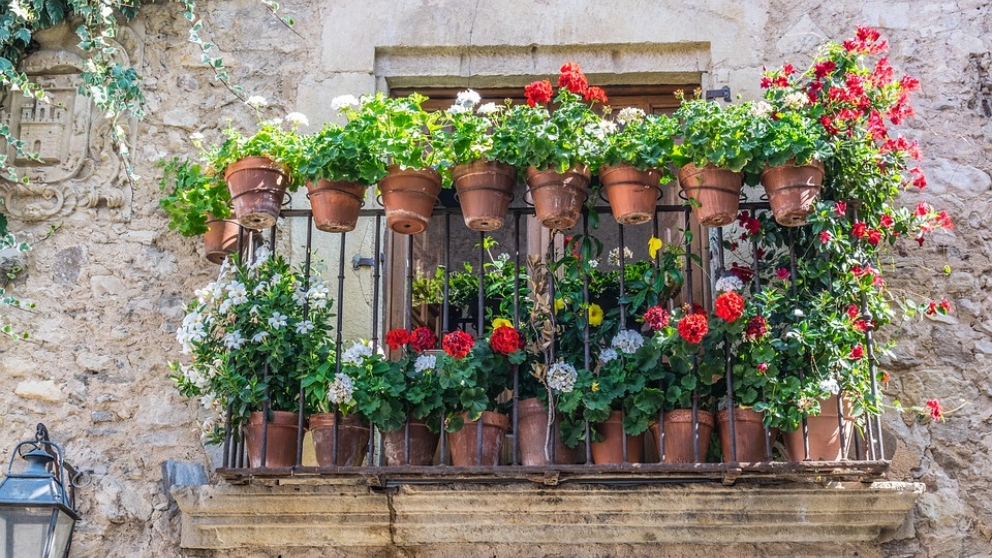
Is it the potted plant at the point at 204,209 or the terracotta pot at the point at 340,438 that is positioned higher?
the potted plant at the point at 204,209

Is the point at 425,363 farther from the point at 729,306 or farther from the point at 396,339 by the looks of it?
the point at 729,306

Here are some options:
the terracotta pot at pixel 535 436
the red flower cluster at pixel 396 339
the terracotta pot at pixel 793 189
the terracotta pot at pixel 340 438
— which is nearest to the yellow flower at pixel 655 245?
the terracotta pot at pixel 793 189

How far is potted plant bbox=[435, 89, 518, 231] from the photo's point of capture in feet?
15.0

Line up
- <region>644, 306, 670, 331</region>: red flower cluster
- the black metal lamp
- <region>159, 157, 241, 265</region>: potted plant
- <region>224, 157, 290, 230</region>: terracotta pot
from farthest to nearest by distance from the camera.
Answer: <region>159, 157, 241, 265</region>: potted plant
<region>224, 157, 290, 230</region>: terracotta pot
<region>644, 306, 670, 331</region>: red flower cluster
the black metal lamp

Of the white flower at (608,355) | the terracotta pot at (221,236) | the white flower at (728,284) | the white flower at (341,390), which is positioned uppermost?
the terracotta pot at (221,236)

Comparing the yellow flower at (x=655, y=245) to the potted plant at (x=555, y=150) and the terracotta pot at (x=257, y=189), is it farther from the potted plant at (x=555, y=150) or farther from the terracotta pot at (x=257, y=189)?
the terracotta pot at (x=257, y=189)

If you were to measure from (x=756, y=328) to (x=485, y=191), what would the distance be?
3.14 ft

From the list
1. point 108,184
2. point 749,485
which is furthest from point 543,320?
point 108,184

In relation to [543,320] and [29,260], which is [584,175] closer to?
[543,320]

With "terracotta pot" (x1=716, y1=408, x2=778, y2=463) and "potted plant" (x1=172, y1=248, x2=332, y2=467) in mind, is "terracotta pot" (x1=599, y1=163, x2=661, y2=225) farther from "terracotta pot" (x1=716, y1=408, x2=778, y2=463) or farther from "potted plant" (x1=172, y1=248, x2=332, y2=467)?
"potted plant" (x1=172, y1=248, x2=332, y2=467)

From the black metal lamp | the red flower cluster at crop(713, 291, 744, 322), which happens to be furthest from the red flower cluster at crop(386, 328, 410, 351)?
the black metal lamp

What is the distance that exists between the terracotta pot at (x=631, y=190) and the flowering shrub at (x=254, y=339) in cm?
101

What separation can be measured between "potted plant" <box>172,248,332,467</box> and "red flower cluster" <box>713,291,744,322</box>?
1.28m

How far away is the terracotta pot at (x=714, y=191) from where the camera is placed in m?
4.54
